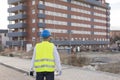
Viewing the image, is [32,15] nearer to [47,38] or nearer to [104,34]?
[104,34]

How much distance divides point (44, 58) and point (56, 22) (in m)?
91.1

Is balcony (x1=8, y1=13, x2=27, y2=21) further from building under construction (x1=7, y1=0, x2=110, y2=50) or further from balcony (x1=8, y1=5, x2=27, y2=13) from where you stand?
balcony (x1=8, y1=5, x2=27, y2=13)

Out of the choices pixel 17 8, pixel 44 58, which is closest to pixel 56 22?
pixel 17 8

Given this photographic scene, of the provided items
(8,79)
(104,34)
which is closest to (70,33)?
(104,34)

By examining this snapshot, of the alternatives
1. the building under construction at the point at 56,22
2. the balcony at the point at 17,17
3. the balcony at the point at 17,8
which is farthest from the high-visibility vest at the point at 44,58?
the balcony at the point at 17,8

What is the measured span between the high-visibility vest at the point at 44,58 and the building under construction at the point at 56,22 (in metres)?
70.3

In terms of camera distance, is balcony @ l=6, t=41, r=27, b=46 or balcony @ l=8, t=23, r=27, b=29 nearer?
balcony @ l=6, t=41, r=27, b=46

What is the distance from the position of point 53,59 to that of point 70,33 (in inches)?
3817

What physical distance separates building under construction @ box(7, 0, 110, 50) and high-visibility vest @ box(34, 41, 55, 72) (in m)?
70.3

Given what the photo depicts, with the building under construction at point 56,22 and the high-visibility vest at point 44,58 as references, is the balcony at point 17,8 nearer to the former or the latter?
the building under construction at point 56,22

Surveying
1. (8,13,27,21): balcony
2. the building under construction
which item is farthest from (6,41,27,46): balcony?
(8,13,27,21): balcony

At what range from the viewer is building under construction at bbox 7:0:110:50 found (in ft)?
299

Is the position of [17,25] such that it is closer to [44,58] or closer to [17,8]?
[17,8]

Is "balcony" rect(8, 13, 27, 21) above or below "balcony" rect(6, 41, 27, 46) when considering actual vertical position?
above
